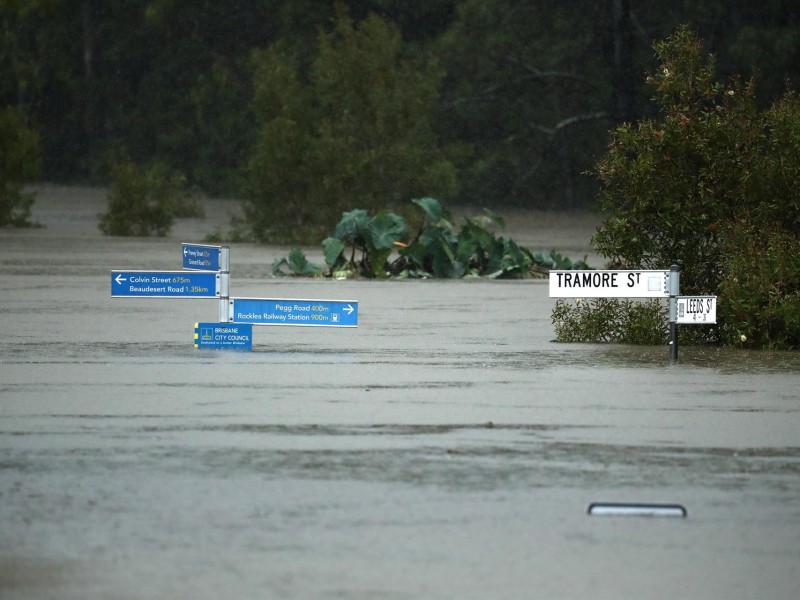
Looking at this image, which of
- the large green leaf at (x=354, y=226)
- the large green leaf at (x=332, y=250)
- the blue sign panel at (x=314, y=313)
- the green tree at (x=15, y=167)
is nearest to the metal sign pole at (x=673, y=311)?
the blue sign panel at (x=314, y=313)

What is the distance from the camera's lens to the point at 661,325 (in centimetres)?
1780

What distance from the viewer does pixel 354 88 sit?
156ft

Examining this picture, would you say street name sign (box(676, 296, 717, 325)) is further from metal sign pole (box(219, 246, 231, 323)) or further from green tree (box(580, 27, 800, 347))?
metal sign pole (box(219, 246, 231, 323))

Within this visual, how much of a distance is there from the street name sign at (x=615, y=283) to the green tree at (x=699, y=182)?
1405 mm

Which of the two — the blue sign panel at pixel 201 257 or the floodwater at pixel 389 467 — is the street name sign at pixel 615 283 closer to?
the floodwater at pixel 389 467

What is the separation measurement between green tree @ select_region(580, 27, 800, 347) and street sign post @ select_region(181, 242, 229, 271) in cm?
385

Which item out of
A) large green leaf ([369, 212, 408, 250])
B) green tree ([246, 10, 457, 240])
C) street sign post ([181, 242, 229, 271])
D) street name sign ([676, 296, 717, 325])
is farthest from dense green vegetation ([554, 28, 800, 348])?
green tree ([246, 10, 457, 240])

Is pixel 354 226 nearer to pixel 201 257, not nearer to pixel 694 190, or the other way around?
pixel 694 190

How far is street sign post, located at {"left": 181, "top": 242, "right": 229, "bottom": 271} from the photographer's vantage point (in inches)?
653

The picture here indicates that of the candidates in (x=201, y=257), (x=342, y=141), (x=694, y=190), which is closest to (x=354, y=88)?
(x=342, y=141)

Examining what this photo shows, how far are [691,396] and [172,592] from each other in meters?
6.99

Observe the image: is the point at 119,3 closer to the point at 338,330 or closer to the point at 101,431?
the point at 338,330

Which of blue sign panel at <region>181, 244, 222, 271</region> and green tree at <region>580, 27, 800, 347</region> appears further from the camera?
green tree at <region>580, 27, 800, 347</region>

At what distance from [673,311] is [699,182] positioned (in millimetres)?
2518
